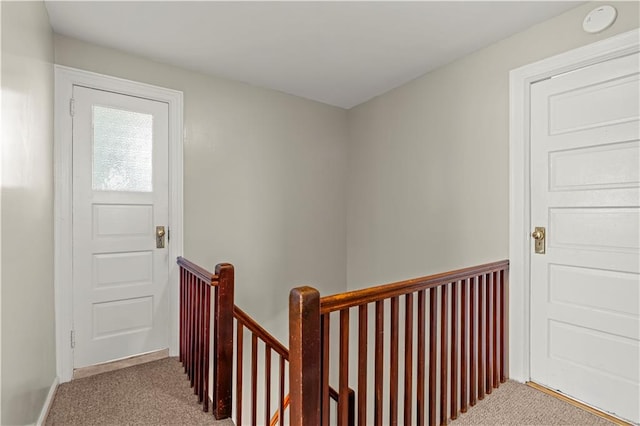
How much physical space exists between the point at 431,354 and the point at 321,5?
1.96 metres

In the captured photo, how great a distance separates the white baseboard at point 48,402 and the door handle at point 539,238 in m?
2.90

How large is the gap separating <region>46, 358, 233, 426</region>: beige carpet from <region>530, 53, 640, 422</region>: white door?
1.97 metres

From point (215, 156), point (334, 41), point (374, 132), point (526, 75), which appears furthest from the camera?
point (374, 132)

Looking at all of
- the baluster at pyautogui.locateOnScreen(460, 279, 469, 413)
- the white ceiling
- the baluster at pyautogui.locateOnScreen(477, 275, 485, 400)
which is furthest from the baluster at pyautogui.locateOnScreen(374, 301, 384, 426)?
the white ceiling

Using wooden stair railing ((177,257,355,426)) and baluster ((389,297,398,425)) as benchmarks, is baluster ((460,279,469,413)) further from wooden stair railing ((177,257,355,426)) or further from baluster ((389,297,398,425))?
wooden stair railing ((177,257,355,426))

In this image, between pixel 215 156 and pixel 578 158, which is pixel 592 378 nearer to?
pixel 578 158

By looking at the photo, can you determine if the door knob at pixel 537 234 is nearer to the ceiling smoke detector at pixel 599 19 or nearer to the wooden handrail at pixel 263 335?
the ceiling smoke detector at pixel 599 19

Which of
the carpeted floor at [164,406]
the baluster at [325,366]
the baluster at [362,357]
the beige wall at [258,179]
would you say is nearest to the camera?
the baluster at [325,366]

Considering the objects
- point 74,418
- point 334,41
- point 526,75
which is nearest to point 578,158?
A: point 526,75

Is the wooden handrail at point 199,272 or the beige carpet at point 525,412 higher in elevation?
the wooden handrail at point 199,272

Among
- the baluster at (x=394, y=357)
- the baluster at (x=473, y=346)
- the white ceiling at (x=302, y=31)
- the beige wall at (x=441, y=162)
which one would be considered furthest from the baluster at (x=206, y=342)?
the beige wall at (x=441, y=162)

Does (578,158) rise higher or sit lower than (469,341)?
higher

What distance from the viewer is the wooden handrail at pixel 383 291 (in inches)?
51.7

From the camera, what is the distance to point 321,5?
196 centimetres
